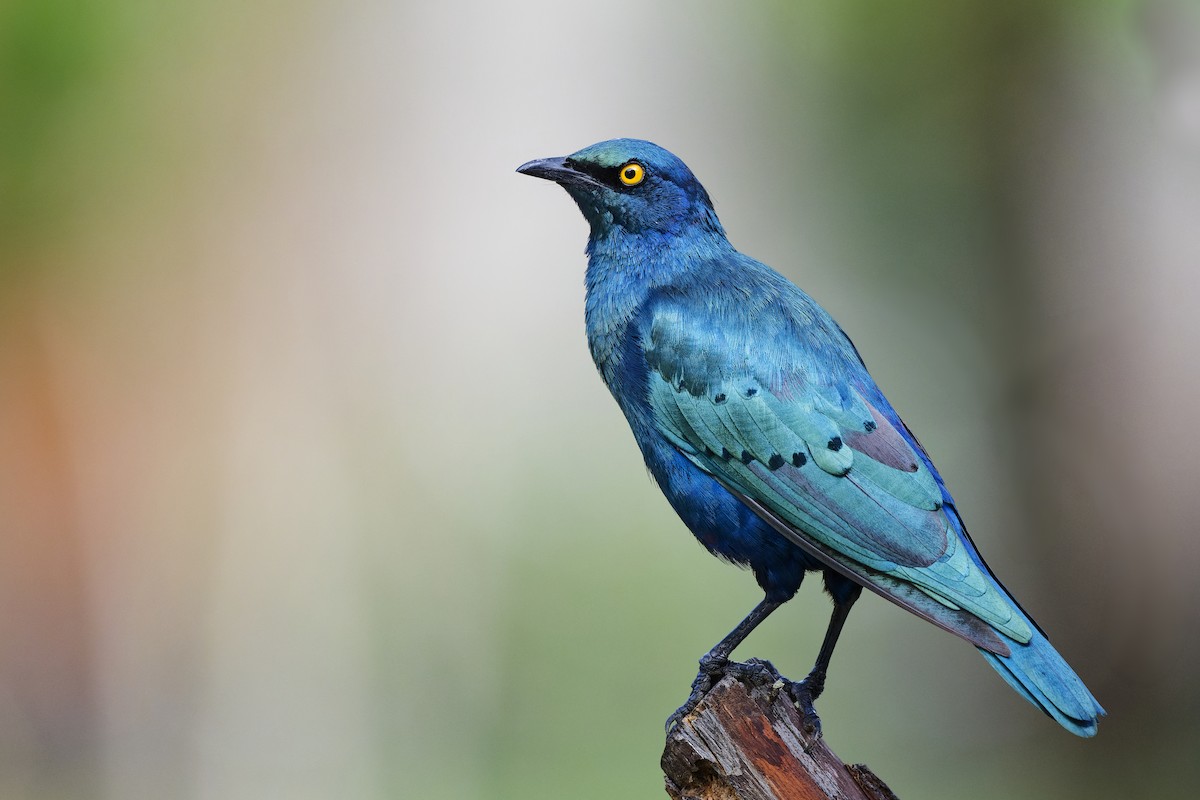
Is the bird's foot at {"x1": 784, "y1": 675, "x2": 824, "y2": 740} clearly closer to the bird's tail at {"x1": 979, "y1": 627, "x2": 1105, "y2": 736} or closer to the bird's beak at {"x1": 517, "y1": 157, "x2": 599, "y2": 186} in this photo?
the bird's tail at {"x1": 979, "y1": 627, "x2": 1105, "y2": 736}

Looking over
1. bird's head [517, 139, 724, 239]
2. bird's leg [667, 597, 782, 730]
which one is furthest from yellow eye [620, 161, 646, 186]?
bird's leg [667, 597, 782, 730]

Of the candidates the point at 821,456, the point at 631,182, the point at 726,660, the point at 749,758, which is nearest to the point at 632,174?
the point at 631,182

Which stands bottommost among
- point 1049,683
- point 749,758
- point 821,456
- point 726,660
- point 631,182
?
point 749,758

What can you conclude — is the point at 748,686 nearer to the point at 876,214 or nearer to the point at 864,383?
the point at 864,383

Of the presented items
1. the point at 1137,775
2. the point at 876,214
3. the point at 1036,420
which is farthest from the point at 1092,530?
the point at 876,214

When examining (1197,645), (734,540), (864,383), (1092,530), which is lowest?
(1197,645)

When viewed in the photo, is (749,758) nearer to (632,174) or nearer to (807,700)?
(807,700)
